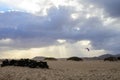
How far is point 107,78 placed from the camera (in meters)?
21.8

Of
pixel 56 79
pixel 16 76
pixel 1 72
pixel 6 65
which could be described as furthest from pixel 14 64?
pixel 56 79

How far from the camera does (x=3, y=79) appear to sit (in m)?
23.2

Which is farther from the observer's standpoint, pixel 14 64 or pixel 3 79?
pixel 14 64

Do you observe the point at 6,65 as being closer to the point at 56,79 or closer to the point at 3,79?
the point at 3,79

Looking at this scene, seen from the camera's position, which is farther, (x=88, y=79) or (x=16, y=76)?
(x=16, y=76)

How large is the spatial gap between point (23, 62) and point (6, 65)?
66.9 inches

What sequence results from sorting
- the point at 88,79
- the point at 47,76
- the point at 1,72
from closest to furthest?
1. the point at 88,79
2. the point at 47,76
3. the point at 1,72

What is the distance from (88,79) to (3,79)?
5858 mm

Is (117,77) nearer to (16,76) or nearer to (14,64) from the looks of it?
(16,76)

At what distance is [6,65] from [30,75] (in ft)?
28.4

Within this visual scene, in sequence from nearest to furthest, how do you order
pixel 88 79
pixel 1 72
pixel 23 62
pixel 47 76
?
pixel 88 79, pixel 47 76, pixel 1 72, pixel 23 62

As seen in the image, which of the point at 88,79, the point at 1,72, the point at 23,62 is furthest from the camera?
the point at 23,62

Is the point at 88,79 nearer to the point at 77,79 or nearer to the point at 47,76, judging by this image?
the point at 77,79

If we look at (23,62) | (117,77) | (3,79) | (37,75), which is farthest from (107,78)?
(23,62)
